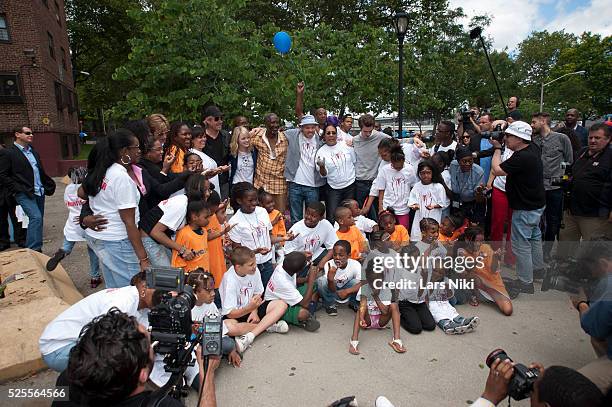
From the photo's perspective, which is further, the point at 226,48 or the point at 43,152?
the point at 43,152

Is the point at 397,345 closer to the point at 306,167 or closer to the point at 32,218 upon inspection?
the point at 306,167

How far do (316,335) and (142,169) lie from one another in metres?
2.25

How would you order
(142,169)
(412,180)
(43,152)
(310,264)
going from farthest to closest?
(43,152), (412,180), (310,264), (142,169)

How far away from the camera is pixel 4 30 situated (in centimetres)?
1694

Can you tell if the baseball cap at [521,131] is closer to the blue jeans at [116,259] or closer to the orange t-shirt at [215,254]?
the orange t-shirt at [215,254]

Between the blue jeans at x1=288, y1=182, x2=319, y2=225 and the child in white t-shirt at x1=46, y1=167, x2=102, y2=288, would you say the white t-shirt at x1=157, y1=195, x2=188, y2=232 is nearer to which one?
the child in white t-shirt at x1=46, y1=167, x2=102, y2=288

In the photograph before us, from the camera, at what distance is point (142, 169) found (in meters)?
3.60

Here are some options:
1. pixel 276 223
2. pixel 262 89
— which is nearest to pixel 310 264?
pixel 276 223

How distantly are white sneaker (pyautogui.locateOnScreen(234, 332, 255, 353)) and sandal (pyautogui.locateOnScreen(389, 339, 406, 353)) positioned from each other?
1250mm

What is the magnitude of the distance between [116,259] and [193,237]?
66 cm

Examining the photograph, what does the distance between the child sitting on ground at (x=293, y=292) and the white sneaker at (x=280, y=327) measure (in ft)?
0.30

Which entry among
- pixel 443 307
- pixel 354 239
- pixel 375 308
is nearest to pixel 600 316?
pixel 443 307

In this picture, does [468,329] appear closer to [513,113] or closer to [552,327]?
[552,327]

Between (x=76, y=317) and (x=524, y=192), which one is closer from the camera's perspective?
(x=76, y=317)
